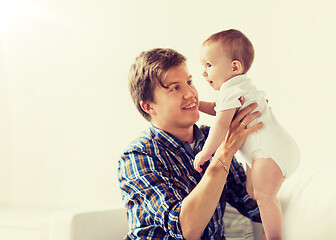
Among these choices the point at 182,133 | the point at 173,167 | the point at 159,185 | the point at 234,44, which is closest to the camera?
the point at 234,44

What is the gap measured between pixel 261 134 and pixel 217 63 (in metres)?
0.27

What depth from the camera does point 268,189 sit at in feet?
4.88

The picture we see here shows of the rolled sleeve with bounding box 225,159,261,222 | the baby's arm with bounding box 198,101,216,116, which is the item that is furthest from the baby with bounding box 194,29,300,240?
the rolled sleeve with bounding box 225,159,261,222

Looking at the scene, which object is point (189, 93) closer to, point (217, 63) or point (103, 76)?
point (217, 63)

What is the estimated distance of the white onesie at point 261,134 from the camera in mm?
1464

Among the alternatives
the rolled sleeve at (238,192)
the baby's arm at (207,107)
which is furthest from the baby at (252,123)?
the rolled sleeve at (238,192)

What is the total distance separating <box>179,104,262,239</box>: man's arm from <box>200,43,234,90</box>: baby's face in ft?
0.42

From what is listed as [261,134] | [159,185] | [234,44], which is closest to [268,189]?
[261,134]

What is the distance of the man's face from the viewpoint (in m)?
1.75

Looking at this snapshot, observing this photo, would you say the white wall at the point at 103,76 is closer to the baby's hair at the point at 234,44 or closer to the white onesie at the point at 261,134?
the white onesie at the point at 261,134

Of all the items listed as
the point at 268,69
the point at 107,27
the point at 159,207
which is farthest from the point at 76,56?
the point at 159,207

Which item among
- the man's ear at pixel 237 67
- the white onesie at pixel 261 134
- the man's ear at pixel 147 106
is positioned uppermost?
the man's ear at pixel 237 67

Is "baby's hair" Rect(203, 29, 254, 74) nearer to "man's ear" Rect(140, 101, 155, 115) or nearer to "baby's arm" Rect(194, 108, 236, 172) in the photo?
"baby's arm" Rect(194, 108, 236, 172)

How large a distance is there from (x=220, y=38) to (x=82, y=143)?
1871 millimetres
